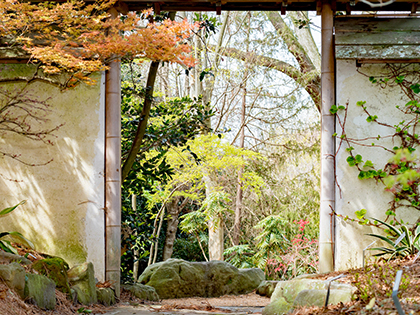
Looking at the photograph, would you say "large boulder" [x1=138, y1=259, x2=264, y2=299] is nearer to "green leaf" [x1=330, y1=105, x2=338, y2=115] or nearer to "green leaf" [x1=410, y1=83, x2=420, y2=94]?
"green leaf" [x1=330, y1=105, x2=338, y2=115]

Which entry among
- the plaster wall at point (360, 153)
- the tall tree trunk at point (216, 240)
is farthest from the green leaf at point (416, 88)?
the tall tree trunk at point (216, 240)

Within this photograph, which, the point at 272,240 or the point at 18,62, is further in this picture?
the point at 272,240

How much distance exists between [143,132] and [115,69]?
4.24 feet

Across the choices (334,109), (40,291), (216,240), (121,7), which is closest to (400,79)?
(334,109)

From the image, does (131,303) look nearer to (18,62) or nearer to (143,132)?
(143,132)

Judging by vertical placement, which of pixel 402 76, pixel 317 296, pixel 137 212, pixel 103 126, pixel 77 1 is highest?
pixel 77 1

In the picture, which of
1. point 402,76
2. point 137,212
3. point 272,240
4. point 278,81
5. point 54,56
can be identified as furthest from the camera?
point 278,81

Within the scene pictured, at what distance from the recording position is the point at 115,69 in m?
5.51

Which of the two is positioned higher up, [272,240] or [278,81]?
[278,81]

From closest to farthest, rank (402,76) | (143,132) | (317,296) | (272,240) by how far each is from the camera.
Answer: (317,296) → (402,76) → (143,132) → (272,240)

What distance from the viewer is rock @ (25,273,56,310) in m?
3.70

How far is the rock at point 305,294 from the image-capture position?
355 centimetres

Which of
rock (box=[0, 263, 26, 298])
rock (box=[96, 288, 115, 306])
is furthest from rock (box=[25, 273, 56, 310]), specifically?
rock (box=[96, 288, 115, 306])

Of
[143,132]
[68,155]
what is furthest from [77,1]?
[143,132]
